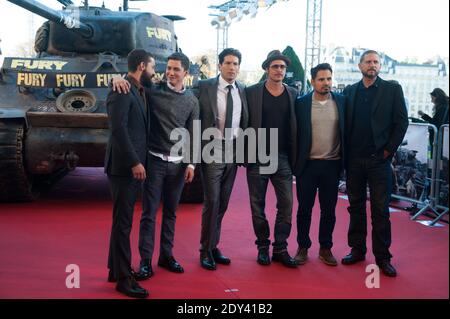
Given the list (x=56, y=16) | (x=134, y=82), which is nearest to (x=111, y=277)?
(x=134, y=82)

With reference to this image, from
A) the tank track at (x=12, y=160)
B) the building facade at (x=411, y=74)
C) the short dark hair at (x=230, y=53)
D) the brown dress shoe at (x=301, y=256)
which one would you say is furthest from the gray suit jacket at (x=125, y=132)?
the building facade at (x=411, y=74)

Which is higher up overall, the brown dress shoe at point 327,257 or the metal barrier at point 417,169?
the metal barrier at point 417,169

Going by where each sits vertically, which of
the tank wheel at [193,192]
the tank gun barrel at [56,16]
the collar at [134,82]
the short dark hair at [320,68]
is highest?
the tank gun barrel at [56,16]

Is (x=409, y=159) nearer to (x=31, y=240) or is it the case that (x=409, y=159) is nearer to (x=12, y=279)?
(x=31, y=240)

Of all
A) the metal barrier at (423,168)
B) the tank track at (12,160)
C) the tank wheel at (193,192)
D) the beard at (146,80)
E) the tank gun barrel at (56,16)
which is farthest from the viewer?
the tank wheel at (193,192)

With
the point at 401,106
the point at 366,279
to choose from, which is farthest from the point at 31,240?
the point at 401,106

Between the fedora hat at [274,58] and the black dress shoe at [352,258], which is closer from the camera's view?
the fedora hat at [274,58]

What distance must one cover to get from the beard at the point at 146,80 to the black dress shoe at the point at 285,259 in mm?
1704

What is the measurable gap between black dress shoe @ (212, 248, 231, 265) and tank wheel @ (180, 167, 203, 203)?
2.21 metres

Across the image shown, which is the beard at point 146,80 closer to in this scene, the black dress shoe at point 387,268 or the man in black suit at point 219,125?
the man in black suit at point 219,125

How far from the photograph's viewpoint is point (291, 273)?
14.0 feet

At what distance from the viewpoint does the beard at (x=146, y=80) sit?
3.90 m
